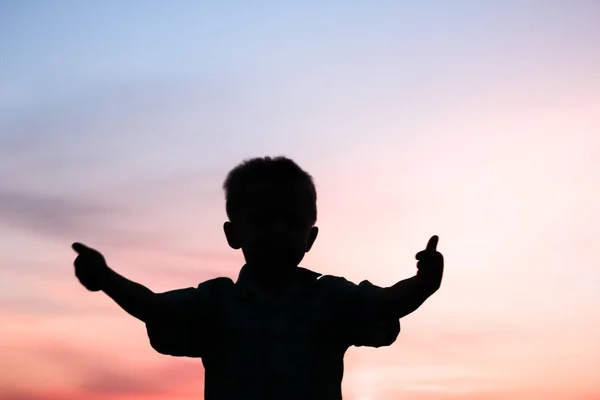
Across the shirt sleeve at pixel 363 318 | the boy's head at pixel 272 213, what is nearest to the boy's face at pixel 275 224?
the boy's head at pixel 272 213

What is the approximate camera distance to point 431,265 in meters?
5.91

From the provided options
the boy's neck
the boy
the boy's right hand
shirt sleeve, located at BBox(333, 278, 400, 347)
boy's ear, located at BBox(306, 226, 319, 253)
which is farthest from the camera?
boy's ear, located at BBox(306, 226, 319, 253)

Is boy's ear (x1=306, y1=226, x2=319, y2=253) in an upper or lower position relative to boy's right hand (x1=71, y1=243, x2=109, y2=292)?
upper

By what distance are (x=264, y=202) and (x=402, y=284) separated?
1.05m

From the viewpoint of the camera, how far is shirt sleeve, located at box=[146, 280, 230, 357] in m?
6.31

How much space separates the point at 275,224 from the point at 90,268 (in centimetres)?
123

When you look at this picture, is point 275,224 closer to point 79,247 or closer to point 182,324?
point 182,324

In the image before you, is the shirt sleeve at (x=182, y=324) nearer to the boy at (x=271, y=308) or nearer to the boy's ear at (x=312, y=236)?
the boy at (x=271, y=308)

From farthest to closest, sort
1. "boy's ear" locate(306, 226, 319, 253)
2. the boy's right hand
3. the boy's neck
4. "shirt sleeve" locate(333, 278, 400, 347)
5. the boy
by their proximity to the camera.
Answer: "boy's ear" locate(306, 226, 319, 253)
the boy's neck
"shirt sleeve" locate(333, 278, 400, 347)
the boy
the boy's right hand

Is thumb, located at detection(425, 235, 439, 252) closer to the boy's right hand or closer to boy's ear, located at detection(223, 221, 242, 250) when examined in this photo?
boy's ear, located at detection(223, 221, 242, 250)

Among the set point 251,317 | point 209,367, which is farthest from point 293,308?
point 209,367

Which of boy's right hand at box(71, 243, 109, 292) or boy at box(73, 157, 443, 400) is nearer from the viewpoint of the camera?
boy's right hand at box(71, 243, 109, 292)

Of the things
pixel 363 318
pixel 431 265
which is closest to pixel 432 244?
pixel 431 265

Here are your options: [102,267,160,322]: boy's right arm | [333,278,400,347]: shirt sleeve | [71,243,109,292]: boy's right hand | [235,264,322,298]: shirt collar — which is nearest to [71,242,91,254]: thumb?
[71,243,109,292]: boy's right hand
